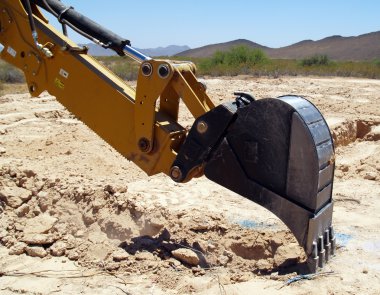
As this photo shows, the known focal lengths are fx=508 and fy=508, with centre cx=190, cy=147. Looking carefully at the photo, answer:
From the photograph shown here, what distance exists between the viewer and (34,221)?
16.6ft

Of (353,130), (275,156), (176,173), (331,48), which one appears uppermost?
(331,48)

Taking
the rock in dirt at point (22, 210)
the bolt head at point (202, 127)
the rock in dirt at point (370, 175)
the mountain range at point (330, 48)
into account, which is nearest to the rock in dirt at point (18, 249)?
the rock in dirt at point (22, 210)

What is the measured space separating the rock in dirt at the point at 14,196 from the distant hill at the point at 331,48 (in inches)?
2595

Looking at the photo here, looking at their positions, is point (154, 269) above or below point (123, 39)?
below

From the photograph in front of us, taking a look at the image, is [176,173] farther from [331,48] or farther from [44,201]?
[331,48]

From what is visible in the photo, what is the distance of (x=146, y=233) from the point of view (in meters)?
4.94

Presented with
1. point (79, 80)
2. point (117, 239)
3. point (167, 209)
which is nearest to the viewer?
point (79, 80)

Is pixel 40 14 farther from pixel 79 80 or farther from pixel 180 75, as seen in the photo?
pixel 180 75

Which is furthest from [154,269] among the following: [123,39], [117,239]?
[123,39]

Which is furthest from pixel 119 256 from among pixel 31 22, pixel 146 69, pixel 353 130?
pixel 353 130

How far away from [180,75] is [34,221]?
2.41 m

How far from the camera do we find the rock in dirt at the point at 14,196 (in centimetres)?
544

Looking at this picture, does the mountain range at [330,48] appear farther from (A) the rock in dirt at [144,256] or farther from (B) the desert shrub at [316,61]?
(A) the rock in dirt at [144,256]

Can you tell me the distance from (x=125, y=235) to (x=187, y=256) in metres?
0.98
